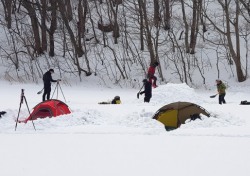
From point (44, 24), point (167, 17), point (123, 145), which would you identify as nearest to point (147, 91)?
point (123, 145)

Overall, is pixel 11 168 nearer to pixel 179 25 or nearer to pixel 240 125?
pixel 240 125

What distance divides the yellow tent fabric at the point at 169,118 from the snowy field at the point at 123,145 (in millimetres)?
482

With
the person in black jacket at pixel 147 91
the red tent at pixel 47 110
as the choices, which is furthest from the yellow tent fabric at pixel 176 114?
the person in black jacket at pixel 147 91

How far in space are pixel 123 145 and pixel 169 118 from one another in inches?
136

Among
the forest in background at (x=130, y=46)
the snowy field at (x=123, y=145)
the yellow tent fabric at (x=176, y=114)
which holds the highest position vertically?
the forest in background at (x=130, y=46)

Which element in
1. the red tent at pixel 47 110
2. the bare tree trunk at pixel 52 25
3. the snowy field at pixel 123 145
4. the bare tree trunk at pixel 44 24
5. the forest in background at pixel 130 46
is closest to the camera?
the snowy field at pixel 123 145

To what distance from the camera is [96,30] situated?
35.8 metres

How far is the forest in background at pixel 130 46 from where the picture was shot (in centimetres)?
2867

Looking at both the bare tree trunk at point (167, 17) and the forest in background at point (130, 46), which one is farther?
the bare tree trunk at point (167, 17)

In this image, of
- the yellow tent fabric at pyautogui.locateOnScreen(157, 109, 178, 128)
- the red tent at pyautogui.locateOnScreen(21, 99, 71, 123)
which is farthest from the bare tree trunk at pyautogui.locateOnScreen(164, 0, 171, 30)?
the yellow tent fabric at pyautogui.locateOnScreen(157, 109, 178, 128)

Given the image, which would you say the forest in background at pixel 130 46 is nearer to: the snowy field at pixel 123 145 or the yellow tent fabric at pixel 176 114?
the snowy field at pixel 123 145

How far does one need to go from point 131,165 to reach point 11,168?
254 centimetres

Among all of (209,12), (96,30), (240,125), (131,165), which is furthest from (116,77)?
(131,165)

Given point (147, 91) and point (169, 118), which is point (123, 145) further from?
point (147, 91)
